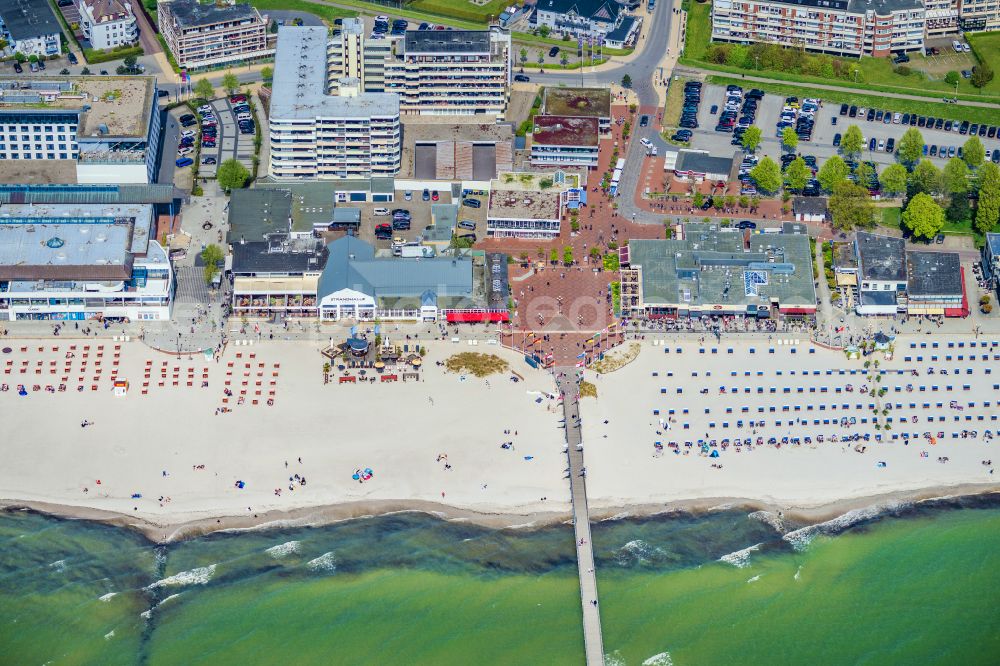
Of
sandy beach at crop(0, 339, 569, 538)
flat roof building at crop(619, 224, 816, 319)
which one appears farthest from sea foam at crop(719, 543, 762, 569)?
flat roof building at crop(619, 224, 816, 319)

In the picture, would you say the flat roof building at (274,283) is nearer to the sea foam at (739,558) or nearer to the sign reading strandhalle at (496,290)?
the sign reading strandhalle at (496,290)

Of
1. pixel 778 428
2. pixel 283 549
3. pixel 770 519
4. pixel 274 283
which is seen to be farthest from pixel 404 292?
pixel 770 519

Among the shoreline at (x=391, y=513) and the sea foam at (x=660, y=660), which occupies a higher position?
the shoreline at (x=391, y=513)

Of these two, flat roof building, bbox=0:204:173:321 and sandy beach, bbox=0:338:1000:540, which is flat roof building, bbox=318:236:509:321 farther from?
flat roof building, bbox=0:204:173:321

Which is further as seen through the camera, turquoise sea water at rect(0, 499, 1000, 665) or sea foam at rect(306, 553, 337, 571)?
sea foam at rect(306, 553, 337, 571)

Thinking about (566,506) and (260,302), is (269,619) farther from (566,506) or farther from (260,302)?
(260,302)

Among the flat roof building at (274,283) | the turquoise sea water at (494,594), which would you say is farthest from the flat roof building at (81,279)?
the turquoise sea water at (494,594)
